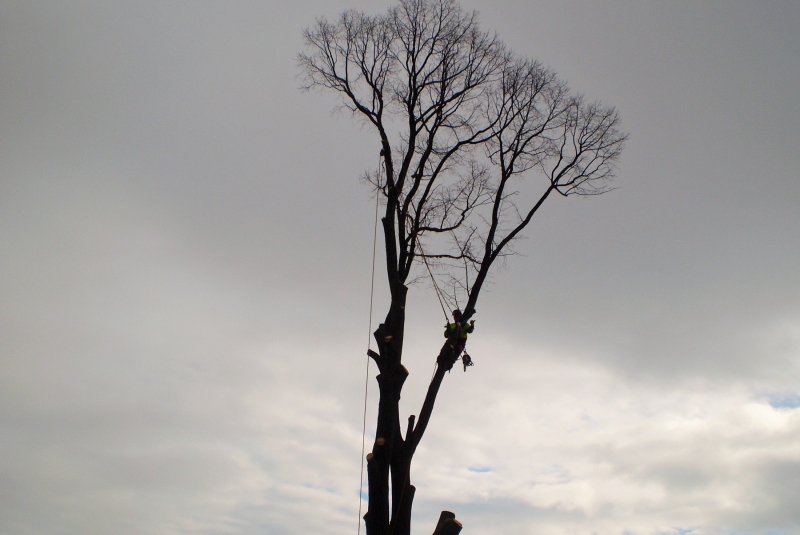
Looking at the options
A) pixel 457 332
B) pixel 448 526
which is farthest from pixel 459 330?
pixel 448 526

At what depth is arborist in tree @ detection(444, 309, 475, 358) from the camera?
7986 millimetres

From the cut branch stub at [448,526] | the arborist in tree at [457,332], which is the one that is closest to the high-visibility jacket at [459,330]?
the arborist in tree at [457,332]

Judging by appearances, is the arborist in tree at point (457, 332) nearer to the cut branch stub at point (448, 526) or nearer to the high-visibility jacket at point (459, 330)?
the high-visibility jacket at point (459, 330)

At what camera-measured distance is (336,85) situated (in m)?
9.08

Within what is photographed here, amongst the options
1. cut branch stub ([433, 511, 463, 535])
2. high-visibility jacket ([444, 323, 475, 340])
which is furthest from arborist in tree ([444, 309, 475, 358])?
cut branch stub ([433, 511, 463, 535])

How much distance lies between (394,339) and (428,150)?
279cm

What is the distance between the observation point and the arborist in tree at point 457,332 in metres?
7.99

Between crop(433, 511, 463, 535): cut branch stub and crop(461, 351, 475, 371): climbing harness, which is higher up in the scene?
crop(461, 351, 475, 371): climbing harness

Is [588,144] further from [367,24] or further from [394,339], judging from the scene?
[394,339]

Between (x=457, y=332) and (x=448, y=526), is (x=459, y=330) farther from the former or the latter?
(x=448, y=526)

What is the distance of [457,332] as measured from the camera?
8.02 m

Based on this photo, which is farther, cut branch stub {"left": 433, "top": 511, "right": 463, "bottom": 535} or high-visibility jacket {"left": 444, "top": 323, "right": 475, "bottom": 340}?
high-visibility jacket {"left": 444, "top": 323, "right": 475, "bottom": 340}

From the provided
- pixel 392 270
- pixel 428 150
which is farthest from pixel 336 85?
pixel 392 270

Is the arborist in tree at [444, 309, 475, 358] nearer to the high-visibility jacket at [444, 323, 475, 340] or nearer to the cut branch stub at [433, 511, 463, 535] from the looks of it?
the high-visibility jacket at [444, 323, 475, 340]
